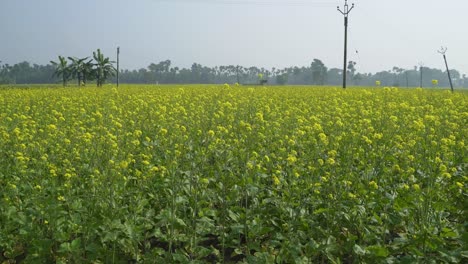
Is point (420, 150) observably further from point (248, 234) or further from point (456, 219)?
point (248, 234)

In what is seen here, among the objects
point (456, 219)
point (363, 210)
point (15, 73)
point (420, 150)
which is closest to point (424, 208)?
point (363, 210)

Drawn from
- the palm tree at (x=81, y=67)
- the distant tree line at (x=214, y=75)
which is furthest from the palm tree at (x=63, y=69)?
the distant tree line at (x=214, y=75)

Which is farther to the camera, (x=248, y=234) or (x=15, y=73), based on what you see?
(x=15, y=73)

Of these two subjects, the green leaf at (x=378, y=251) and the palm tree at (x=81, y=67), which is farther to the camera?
the palm tree at (x=81, y=67)

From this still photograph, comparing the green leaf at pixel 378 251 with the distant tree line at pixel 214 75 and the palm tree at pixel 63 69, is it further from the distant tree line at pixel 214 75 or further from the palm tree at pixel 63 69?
the distant tree line at pixel 214 75

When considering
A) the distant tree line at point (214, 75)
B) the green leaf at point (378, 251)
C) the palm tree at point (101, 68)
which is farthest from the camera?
the distant tree line at point (214, 75)

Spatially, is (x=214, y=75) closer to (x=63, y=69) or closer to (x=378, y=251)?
(x=63, y=69)

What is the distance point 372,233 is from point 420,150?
1.78 m

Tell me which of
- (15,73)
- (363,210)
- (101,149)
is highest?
(15,73)

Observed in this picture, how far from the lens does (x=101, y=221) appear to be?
3.44 metres

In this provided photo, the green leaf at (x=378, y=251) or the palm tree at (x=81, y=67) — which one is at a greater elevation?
the palm tree at (x=81, y=67)

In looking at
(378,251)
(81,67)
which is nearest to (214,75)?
(81,67)

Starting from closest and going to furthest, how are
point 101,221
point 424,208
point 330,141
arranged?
point 424,208, point 101,221, point 330,141

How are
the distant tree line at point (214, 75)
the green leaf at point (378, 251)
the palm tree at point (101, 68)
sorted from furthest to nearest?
the distant tree line at point (214, 75)
the palm tree at point (101, 68)
the green leaf at point (378, 251)
